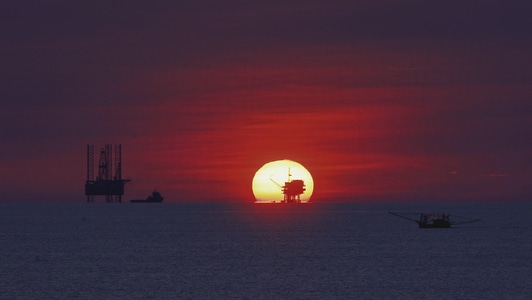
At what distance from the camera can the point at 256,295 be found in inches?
3391

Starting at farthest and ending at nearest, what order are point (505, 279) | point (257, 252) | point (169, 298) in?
1. point (257, 252)
2. point (505, 279)
3. point (169, 298)

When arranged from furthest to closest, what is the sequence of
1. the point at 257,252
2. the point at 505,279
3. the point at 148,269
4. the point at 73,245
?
the point at 73,245 < the point at 257,252 < the point at 148,269 < the point at 505,279

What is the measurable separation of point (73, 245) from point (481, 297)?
91.1m

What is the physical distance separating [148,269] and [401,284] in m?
32.5

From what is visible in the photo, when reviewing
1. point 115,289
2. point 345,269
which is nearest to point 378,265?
point 345,269

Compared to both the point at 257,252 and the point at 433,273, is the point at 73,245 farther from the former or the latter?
the point at 433,273

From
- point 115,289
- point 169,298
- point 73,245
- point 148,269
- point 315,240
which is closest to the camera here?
point 169,298

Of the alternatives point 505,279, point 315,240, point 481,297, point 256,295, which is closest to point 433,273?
point 505,279

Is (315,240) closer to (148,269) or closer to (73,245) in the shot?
(73,245)

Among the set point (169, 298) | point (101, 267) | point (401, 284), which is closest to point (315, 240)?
point (101, 267)

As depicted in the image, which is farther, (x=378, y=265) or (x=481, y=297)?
(x=378, y=265)

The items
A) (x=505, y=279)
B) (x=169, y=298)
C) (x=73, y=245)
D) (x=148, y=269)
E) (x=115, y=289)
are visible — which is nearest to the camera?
(x=169, y=298)

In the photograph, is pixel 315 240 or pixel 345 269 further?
pixel 315 240

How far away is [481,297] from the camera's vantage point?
8631 centimetres
